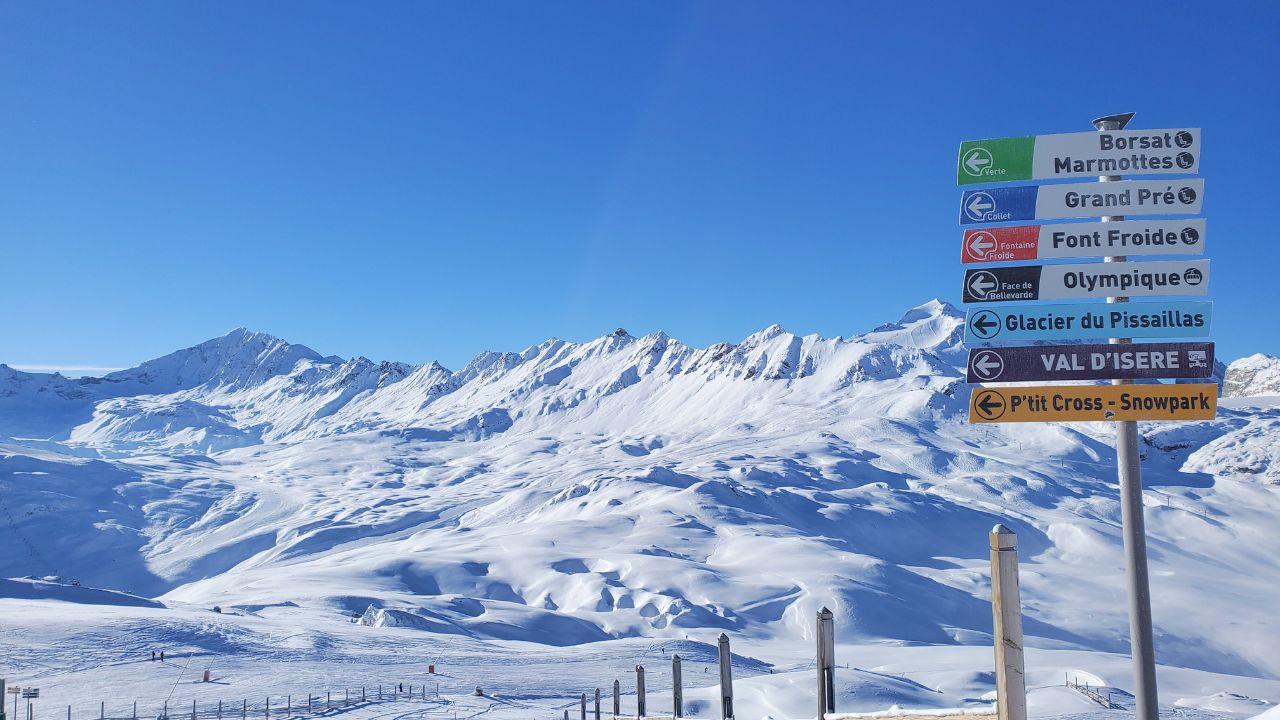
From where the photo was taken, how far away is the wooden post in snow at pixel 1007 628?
307 inches

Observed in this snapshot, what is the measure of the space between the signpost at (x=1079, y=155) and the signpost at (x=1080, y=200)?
17 centimetres

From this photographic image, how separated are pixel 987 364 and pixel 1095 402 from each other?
140 centimetres

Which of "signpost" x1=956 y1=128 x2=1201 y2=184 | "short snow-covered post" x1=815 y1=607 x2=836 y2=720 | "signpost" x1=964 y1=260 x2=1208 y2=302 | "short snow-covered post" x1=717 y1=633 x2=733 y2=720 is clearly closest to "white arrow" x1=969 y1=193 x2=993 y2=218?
"signpost" x1=956 y1=128 x2=1201 y2=184

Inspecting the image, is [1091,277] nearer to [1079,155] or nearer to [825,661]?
[1079,155]

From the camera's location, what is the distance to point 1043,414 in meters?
10.7

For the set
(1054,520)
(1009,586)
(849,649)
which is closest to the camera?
(1009,586)

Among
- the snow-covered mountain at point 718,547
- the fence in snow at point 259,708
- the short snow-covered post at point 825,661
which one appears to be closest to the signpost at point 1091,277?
the short snow-covered post at point 825,661

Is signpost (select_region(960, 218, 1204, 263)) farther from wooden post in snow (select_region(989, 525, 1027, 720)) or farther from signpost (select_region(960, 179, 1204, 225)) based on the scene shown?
wooden post in snow (select_region(989, 525, 1027, 720))

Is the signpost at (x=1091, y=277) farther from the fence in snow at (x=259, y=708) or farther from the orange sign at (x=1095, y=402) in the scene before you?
the fence in snow at (x=259, y=708)

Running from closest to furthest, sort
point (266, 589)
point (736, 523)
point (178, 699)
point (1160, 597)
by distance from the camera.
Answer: point (178, 699) < point (266, 589) < point (1160, 597) < point (736, 523)

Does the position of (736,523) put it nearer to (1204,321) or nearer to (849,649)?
(849,649)

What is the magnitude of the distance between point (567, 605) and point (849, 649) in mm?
32856

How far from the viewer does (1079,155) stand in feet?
35.5

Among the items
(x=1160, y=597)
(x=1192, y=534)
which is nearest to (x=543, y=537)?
(x=1160, y=597)
